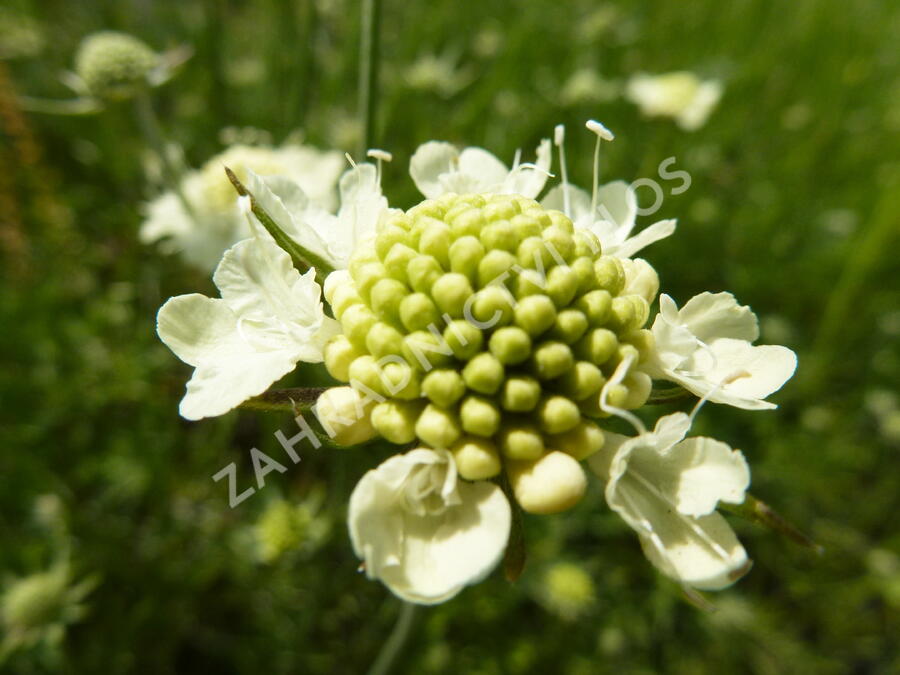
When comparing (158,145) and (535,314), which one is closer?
(535,314)

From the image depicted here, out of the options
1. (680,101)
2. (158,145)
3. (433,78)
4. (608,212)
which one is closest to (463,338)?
(608,212)

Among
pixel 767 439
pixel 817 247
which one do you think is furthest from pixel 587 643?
pixel 817 247

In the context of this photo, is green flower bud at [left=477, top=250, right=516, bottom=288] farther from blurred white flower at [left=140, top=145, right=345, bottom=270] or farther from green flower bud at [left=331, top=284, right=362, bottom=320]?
blurred white flower at [left=140, top=145, right=345, bottom=270]

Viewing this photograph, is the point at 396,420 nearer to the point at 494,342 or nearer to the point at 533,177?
the point at 494,342

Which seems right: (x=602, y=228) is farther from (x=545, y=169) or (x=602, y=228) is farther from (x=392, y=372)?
(x=392, y=372)

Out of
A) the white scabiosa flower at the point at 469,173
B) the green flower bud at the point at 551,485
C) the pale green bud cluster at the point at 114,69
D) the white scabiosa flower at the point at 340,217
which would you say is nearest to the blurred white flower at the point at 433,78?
the pale green bud cluster at the point at 114,69

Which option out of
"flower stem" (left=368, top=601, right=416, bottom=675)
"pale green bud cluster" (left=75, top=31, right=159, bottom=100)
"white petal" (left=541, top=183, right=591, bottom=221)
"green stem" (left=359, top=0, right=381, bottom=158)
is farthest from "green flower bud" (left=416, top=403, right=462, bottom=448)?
"pale green bud cluster" (left=75, top=31, right=159, bottom=100)
